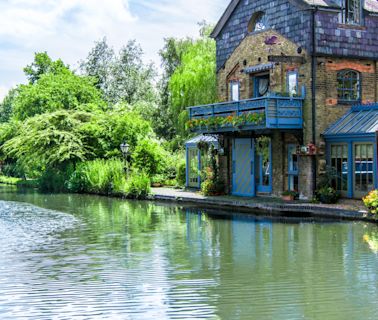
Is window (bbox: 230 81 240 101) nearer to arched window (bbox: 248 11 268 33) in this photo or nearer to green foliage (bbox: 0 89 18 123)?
arched window (bbox: 248 11 268 33)

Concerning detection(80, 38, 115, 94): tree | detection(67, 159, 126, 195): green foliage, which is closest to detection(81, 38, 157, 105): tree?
detection(80, 38, 115, 94): tree

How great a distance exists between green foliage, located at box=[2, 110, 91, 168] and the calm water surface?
1589cm

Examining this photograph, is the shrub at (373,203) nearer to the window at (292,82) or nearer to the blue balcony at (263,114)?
the blue balcony at (263,114)

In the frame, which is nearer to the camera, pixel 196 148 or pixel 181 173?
pixel 196 148

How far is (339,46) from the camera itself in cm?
2405

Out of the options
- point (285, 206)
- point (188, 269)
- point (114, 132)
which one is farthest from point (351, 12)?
point (188, 269)

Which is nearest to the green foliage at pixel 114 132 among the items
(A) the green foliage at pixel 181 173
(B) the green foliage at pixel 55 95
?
(A) the green foliage at pixel 181 173

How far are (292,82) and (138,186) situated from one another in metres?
9.23

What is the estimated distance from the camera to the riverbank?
1983cm

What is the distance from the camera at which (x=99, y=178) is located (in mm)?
33594

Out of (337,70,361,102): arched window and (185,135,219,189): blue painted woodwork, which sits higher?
(337,70,361,102): arched window

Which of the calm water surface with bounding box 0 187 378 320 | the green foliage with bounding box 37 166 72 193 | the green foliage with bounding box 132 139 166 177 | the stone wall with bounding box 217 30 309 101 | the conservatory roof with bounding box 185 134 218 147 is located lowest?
the calm water surface with bounding box 0 187 378 320

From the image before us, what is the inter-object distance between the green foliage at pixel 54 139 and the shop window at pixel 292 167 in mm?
14481

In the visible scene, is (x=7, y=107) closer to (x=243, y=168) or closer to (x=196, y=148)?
(x=196, y=148)
